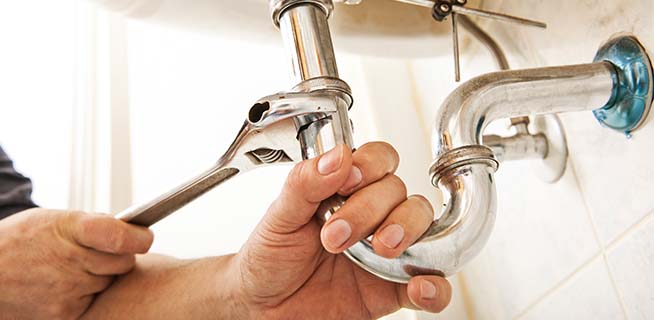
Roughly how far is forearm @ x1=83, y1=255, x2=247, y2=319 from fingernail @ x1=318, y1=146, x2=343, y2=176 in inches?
7.6

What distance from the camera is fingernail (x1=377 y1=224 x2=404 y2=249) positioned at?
0.33 m

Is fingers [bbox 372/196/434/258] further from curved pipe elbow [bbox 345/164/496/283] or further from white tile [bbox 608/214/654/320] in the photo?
white tile [bbox 608/214/654/320]

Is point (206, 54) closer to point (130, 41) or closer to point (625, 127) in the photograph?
point (130, 41)

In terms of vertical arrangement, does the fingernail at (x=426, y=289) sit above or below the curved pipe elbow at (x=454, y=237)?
below

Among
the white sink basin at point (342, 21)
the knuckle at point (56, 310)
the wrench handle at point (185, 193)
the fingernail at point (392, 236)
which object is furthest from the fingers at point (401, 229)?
the knuckle at point (56, 310)

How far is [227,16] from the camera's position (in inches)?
19.9

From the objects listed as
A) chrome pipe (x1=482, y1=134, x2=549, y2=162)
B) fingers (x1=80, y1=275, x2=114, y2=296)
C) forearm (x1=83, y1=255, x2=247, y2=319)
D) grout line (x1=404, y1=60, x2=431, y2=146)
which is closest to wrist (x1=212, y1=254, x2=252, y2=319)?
forearm (x1=83, y1=255, x2=247, y2=319)

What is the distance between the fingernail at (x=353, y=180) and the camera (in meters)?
0.35

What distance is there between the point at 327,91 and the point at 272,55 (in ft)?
1.87

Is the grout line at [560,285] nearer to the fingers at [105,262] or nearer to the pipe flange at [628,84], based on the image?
the pipe flange at [628,84]

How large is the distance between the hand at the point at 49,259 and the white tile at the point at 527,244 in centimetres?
34

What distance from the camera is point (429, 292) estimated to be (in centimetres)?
36

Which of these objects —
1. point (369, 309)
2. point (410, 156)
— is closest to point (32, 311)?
point (369, 309)

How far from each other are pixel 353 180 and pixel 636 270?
0.72ft
